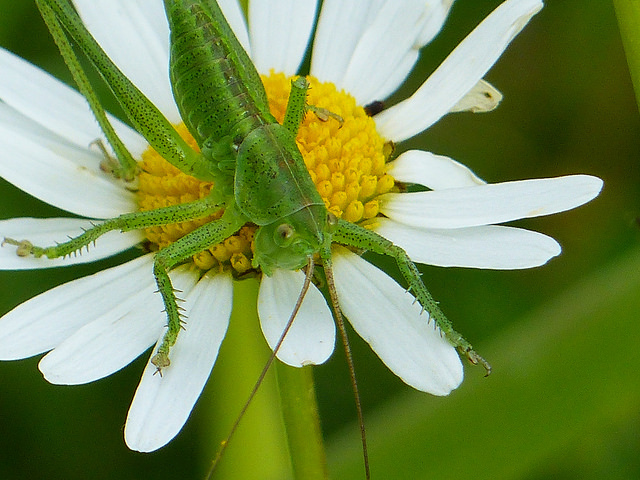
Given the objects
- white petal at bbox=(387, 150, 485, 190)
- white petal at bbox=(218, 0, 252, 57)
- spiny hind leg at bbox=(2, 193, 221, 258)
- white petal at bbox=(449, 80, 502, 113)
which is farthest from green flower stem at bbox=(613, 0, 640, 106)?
white petal at bbox=(218, 0, 252, 57)

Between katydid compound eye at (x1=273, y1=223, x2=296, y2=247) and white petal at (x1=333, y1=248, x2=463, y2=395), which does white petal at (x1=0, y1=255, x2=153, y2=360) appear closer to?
katydid compound eye at (x1=273, y1=223, x2=296, y2=247)

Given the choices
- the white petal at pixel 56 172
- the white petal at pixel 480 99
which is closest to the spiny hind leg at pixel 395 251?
the white petal at pixel 480 99

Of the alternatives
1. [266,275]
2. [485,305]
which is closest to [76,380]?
[266,275]

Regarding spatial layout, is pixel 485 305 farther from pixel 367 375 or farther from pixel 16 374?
pixel 16 374

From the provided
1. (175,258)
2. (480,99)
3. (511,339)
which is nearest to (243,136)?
(175,258)

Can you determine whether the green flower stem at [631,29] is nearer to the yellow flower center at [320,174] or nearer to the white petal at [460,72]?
the white petal at [460,72]

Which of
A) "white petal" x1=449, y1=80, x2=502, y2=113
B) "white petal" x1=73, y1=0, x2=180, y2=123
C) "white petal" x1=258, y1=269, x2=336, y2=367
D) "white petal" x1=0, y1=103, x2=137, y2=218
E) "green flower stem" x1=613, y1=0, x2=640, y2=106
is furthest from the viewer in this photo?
"white petal" x1=73, y1=0, x2=180, y2=123
